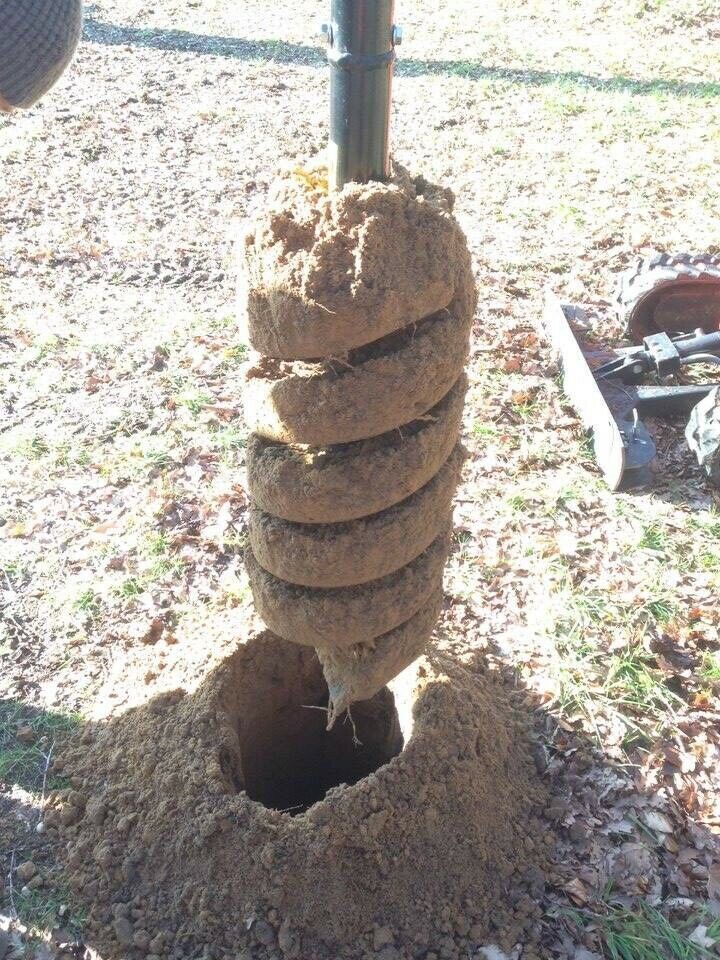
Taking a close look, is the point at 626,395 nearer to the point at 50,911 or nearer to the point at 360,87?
the point at 360,87

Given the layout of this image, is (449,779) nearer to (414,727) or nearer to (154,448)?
(414,727)

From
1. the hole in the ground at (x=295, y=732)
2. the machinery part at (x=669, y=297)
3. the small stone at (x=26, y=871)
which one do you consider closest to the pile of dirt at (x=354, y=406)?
the hole in the ground at (x=295, y=732)

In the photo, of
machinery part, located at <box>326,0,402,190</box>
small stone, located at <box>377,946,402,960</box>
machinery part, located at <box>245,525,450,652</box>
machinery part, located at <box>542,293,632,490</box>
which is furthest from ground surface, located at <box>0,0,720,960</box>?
machinery part, located at <box>245,525,450,652</box>

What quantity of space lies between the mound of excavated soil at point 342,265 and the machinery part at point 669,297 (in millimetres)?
4587

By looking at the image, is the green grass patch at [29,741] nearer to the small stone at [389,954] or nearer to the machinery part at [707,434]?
the small stone at [389,954]

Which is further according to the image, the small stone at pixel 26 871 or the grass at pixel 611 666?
the grass at pixel 611 666

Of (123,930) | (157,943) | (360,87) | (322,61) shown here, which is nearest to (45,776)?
(123,930)

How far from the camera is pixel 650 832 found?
10.8 ft

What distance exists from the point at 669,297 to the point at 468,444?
2.20m

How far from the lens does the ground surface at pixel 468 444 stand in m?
3.49

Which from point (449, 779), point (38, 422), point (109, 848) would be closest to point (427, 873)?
point (449, 779)

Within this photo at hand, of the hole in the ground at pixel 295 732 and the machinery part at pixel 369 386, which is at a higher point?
the machinery part at pixel 369 386

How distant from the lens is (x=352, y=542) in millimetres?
2414

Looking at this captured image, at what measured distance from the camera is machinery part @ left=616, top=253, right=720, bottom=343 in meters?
6.34
